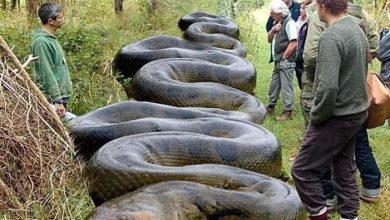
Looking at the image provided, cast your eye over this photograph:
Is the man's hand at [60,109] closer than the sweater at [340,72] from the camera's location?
No

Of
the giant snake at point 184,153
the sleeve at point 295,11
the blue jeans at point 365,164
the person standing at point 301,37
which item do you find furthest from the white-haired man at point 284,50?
the blue jeans at point 365,164

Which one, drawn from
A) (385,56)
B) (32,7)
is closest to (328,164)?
(385,56)

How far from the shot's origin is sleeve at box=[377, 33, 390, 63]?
6.21 metres

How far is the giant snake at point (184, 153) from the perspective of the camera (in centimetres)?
343

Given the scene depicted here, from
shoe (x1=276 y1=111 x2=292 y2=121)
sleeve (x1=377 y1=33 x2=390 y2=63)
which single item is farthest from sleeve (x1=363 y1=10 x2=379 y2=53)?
shoe (x1=276 y1=111 x2=292 y2=121)

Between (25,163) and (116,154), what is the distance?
0.63 meters

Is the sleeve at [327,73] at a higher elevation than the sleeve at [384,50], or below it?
higher

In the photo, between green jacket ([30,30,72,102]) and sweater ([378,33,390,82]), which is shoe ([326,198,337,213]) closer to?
sweater ([378,33,390,82])

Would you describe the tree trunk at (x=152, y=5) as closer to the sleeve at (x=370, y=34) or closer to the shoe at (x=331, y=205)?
the sleeve at (x=370, y=34)

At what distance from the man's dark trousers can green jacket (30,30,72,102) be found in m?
2.22

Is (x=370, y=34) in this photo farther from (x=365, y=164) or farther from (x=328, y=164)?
(x=328, y=164)

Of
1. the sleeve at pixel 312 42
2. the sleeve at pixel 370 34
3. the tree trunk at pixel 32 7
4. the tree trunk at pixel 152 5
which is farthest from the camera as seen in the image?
the tree trunk at pixel 152 5

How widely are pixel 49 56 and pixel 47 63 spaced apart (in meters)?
0.07

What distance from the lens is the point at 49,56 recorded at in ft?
17.2
